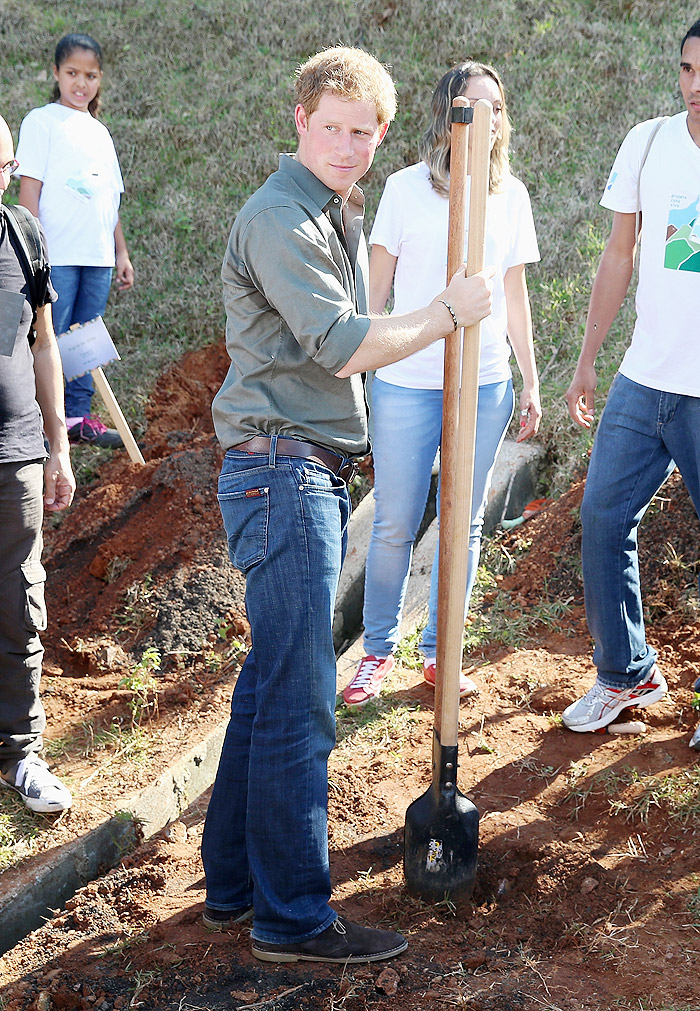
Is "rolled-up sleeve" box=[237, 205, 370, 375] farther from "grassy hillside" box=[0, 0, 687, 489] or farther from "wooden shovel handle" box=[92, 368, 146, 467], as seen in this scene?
"grassy hillside" box=[0, 0, 687, 489]

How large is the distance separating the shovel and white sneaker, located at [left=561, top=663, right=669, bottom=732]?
90cm

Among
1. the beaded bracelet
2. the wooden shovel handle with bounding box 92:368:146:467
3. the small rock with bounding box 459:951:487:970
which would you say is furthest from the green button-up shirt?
the wooden shovel handle with bounding box 92:368:146:467

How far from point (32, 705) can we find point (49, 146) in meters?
3.18

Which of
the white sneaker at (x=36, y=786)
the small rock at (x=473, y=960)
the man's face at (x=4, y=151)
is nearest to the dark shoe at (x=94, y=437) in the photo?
the white sneaker at (x=36, y=786)

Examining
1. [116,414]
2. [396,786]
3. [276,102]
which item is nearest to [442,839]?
[396,786]

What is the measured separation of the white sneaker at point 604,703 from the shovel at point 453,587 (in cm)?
90

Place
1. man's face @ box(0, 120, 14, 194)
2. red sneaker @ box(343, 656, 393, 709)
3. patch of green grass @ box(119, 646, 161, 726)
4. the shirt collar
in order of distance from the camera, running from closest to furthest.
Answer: the shirt collar < man's face @ box(0, 120, 14, 194) < red sneaker @ box(343, 656, 393, 709) < patch of green grass @ box(119, 646, 161, 726)

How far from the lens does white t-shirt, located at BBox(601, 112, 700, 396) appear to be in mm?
2971

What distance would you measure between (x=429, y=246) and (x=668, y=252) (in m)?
0.79

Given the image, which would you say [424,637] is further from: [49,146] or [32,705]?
[49,146]

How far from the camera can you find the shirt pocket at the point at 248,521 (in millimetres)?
2357

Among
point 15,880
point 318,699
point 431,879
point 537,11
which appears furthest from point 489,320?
point 537,11

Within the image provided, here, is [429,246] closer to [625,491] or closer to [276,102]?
[625,491]

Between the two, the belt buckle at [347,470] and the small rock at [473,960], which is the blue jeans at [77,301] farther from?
the small rock at [473,960]
